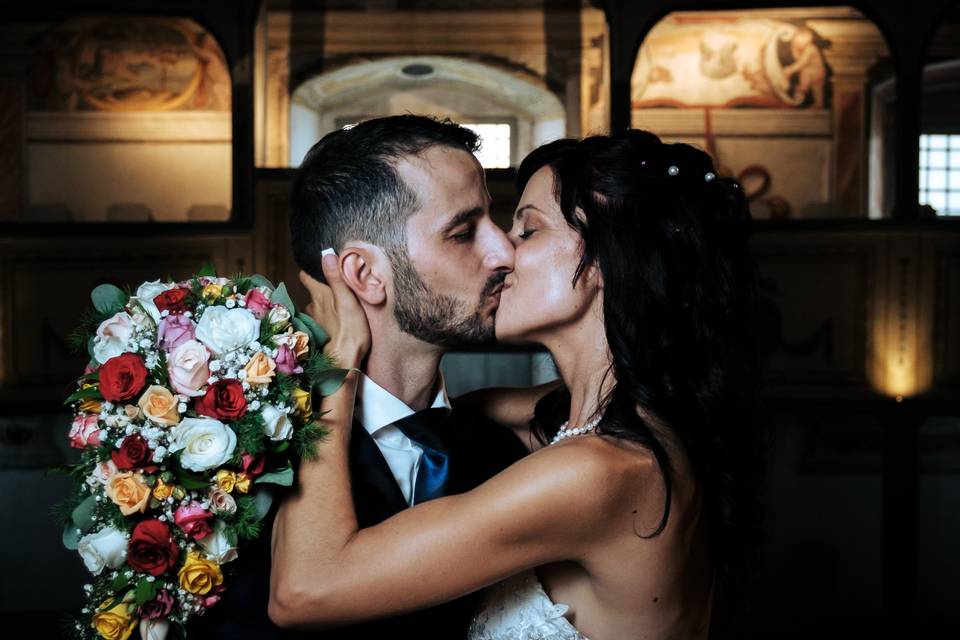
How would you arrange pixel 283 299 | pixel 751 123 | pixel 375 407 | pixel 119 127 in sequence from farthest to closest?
pixel 751 123
pixel 119 127
pixel 375 407
pixel 283 299

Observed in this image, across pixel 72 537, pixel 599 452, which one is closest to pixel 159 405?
pixel 72 537

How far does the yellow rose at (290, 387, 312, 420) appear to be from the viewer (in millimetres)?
2023

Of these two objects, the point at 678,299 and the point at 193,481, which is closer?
the point at 193,481

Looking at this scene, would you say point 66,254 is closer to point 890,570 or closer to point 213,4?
point 213,4

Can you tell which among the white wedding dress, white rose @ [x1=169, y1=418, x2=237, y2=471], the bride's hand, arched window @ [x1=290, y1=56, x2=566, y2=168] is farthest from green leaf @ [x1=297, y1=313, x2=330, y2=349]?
arched window @ [x1=290, y1=56, x2=566, y2=168]

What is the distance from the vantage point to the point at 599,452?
2047 millimetres

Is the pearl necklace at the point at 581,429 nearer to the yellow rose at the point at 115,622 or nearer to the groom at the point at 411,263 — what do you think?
the groom at the point at 411,263

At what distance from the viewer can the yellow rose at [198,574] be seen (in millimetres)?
1937

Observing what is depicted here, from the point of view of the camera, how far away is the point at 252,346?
6.55 feet

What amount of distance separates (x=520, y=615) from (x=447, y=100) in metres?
9.29

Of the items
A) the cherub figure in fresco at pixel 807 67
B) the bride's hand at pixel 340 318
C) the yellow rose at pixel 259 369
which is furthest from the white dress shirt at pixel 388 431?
the cherub figure in fresco at pixel 807 67

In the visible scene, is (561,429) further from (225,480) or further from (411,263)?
(225,480)

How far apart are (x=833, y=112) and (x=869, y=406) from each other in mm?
3855

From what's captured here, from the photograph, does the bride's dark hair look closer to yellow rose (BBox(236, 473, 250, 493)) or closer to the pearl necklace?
the pearl necklace
